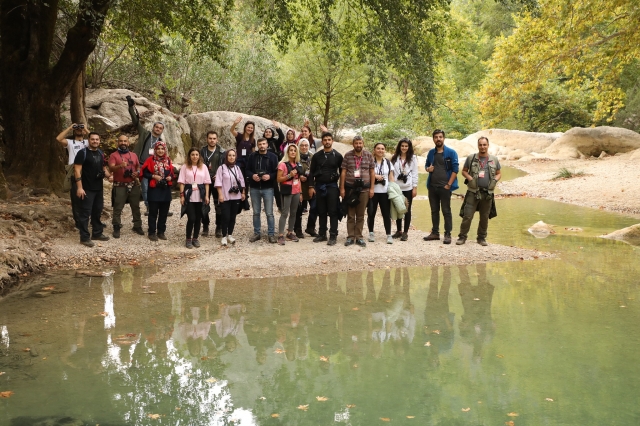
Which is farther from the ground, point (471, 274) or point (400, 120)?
point (400, 120)

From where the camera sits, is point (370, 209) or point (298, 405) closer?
point (298, 405)

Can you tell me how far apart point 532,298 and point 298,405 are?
3944 millimetres

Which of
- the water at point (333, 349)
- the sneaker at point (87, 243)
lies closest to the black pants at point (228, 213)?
the water at point (333, 349)

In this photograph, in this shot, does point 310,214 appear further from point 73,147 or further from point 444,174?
point 73,147

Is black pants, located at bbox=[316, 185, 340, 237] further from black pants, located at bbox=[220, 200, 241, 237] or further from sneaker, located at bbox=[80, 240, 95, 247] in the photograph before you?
sneaker, located at bbox=[80, 240, 95, 247]

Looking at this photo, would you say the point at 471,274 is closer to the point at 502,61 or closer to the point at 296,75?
the point at 502,61

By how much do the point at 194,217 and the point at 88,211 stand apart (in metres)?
1.57

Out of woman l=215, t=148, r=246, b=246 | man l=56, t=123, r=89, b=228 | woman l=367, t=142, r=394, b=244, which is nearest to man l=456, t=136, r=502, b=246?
woman l=367, t=142, r=394, b=244

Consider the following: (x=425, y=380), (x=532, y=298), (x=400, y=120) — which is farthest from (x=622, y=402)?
(x=400, y=120)

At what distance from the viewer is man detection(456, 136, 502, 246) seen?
33.7 feet

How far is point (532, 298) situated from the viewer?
7.53 metres

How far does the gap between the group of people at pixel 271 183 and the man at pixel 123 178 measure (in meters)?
0.02

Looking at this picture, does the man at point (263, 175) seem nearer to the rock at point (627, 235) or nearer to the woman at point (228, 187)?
the woman at point (228, 187)

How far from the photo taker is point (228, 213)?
33.7 feet
